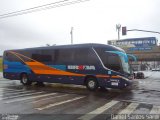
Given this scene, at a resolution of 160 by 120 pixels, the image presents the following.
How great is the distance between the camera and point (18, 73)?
23875 millimetres

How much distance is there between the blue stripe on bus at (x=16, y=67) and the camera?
2321cm

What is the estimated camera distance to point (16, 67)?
2400 cm

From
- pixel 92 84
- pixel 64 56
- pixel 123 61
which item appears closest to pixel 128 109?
pixel 123 61

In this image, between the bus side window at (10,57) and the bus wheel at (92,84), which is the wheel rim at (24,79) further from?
the bus wheel at (92,84)

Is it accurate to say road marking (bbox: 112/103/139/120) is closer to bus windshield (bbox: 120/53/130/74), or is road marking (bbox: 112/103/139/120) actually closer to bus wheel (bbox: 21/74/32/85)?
bus windshield (bbox: 120/53/130/74)

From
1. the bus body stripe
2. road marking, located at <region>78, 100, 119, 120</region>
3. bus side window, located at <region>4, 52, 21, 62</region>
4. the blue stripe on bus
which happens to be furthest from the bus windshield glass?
bus side window, located at <region>4, 52, 21, 62</region>

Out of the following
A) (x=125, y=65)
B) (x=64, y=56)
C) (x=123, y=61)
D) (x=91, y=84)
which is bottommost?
(x=91, y=84)

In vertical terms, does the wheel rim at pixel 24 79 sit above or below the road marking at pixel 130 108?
above

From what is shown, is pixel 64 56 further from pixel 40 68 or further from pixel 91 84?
pixel 91 84

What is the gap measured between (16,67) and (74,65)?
6.90 meters

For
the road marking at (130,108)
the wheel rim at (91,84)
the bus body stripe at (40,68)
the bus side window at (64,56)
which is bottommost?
the road marking at (130,108)

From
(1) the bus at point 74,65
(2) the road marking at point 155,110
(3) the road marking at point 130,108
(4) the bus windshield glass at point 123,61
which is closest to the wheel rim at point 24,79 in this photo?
(1) the bus at point 74,65

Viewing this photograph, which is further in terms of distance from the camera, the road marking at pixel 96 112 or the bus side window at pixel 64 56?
the bus side window at pixel 64 56

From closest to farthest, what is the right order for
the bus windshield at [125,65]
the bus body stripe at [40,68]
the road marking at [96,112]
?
the road marking at [96,112]
the bus windshield at [125,65]
the bus body stripe at [40,68]
